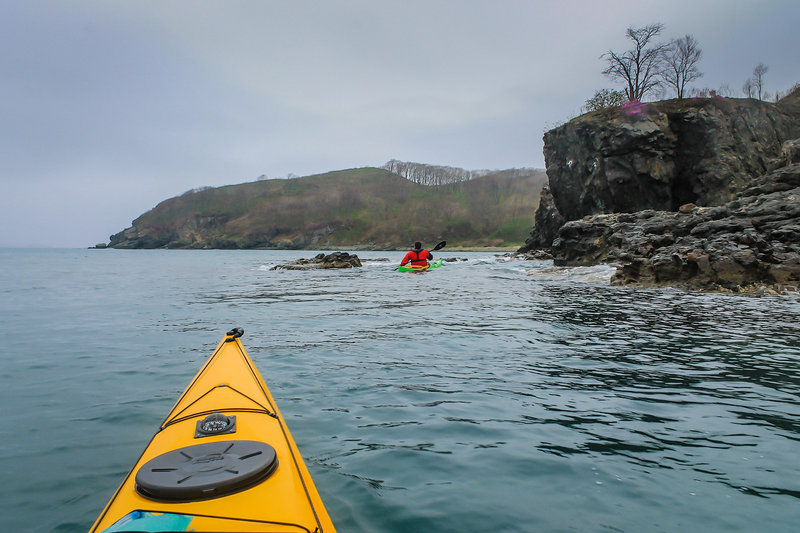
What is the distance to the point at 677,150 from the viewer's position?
31344mm

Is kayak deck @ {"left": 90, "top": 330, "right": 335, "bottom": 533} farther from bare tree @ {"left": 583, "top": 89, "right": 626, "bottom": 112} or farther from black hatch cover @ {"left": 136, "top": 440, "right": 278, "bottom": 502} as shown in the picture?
bare tree @ {"left": 583, "top": 89, "right": 626, "bottom": 112}

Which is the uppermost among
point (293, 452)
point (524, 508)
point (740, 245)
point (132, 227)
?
point (132, 227)

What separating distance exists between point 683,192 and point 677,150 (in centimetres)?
310

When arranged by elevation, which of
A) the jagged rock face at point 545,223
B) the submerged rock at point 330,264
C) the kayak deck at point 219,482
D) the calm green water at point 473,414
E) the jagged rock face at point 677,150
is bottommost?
the calm green water at point 473,414

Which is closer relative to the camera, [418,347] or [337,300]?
[418,347]

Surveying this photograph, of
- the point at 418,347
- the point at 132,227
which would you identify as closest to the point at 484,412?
the point at 418,347

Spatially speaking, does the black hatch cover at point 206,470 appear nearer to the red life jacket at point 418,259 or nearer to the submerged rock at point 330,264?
the red life jacket at point 418,259

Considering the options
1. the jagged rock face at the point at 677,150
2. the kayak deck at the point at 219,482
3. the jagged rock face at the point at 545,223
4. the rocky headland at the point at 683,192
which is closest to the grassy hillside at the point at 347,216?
the jagged rock face at the point at 545,223

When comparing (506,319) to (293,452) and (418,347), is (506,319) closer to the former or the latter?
(418,347)

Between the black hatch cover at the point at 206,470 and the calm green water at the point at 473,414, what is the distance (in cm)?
71

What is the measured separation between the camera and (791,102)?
113 ft

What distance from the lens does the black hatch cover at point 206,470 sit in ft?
6.52

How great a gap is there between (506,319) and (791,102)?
134 feet

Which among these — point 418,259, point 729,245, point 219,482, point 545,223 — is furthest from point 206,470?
point 545,223
